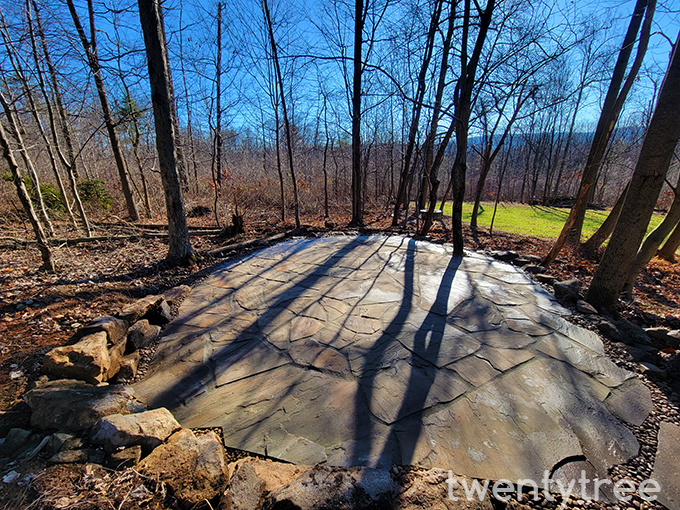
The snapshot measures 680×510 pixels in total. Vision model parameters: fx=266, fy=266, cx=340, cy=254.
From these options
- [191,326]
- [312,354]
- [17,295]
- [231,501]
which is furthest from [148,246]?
[231,501]

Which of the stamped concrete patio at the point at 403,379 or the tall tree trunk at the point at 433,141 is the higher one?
the tall tree trunk at the point at 433,141

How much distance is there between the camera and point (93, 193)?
317 inches

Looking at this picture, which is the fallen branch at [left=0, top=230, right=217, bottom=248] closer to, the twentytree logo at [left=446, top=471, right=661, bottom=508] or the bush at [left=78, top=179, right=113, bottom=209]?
the bush at [left=78, top=179, right=113, bottom=209]

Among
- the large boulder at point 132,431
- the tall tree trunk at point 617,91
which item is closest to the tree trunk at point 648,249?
the tall tree trunk at point 617,91

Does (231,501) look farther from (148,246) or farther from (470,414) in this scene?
(148,246)

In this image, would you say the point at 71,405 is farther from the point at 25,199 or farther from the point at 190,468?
the point at 25,199

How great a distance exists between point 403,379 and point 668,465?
4.46 feet

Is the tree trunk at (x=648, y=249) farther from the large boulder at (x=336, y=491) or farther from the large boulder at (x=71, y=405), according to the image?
the large boulder at (x=71, y=405)

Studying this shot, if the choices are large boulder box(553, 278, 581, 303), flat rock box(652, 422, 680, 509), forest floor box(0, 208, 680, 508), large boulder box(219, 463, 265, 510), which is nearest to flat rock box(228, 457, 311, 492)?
large boulder box(219, 463, 265, 510)

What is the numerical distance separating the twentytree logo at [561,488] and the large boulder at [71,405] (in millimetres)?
1884

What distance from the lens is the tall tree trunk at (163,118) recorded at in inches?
147

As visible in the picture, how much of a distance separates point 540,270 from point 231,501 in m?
4.35

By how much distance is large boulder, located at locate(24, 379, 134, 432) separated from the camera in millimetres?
A: 1452

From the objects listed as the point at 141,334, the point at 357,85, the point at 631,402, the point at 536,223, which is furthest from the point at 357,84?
the point at 536,223
